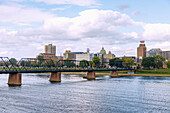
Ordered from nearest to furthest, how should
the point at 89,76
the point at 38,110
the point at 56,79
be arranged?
the point at 38,110
the point at 56,79
the point at 89,76

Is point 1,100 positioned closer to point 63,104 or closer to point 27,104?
point 27,104

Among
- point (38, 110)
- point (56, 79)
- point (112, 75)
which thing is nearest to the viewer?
point (38, 110)

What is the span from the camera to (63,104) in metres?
60.0

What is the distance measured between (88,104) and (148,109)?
47.0ft

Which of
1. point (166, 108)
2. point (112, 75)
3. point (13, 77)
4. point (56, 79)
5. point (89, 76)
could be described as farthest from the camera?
point (112, 75)

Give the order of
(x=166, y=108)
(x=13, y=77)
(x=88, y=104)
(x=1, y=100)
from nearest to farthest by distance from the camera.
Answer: (x=166, y=108) → (x=88, y=104) → (x=1, y=100) → (x=13, y=77)

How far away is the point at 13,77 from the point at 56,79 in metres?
28.4

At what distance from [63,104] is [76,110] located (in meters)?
7.21

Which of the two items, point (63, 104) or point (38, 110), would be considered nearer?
point (38, 110)

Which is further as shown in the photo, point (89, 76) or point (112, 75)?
point (112, 75)

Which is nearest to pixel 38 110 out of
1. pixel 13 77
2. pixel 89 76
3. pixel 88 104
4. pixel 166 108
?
pixel 88 104

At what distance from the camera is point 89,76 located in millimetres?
162125

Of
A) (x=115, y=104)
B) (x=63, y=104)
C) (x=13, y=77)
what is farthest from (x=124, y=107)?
(x=13, y=77)

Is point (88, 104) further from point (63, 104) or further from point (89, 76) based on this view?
point (89, 76)
